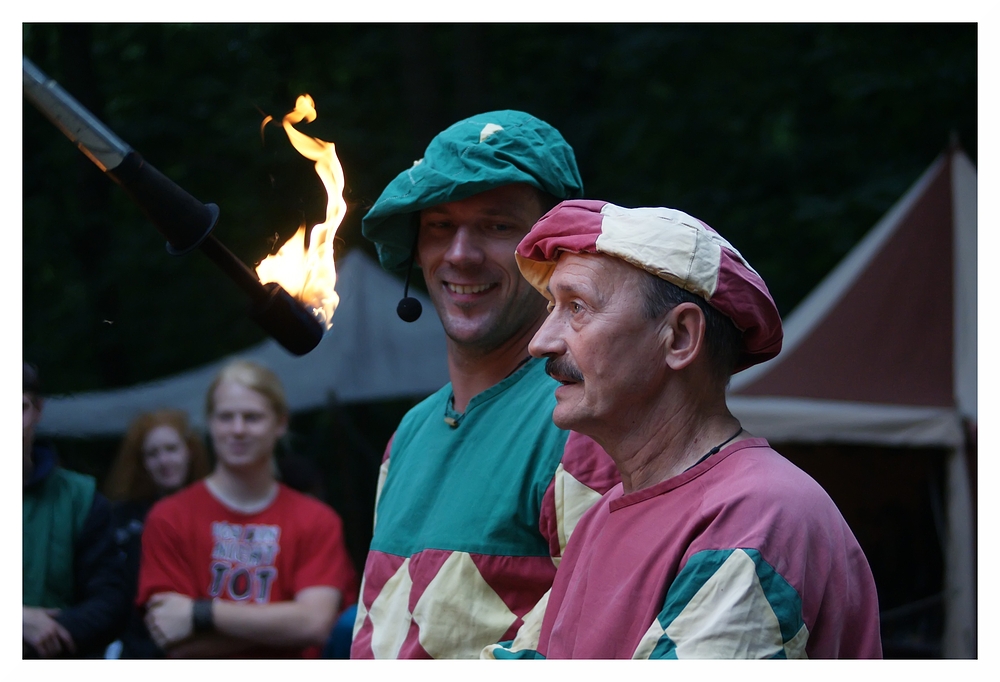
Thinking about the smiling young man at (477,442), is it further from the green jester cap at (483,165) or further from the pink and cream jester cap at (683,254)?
the pink and cream jester cap at (683,254)

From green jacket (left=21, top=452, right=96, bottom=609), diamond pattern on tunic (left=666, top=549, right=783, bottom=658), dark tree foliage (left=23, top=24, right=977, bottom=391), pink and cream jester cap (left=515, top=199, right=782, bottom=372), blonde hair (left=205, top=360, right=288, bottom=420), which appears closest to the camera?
diamond pattern on tunic (left=666, top=549, right=783, bottom=658)

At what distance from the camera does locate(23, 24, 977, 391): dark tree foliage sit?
5.95 metres

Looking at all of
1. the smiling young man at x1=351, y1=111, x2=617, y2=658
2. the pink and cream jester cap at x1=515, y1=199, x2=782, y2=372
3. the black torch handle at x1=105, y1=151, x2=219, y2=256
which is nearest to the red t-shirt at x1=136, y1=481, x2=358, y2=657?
the smiling young man at x1=351, y1=111, x2=617, y2=658

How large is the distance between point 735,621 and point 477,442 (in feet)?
2.49

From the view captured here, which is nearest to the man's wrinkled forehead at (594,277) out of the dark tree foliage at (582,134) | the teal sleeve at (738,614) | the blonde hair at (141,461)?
the teal sleeve at (738,614)

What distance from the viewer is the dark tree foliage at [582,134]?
595 cm

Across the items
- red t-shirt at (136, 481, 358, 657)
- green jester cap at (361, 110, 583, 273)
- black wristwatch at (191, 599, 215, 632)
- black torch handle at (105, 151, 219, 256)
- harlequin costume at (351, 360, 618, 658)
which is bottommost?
black wristwatch at (191, 599, 215, 632)

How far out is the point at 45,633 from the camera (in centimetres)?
321

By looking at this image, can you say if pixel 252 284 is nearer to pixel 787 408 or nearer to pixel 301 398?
pixel 787 408

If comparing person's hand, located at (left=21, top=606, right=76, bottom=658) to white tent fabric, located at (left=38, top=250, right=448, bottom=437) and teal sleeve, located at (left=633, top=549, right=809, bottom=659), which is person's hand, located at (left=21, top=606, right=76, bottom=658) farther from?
teal sleeve, located at (left=633, top=549, right=809, bottom=659)

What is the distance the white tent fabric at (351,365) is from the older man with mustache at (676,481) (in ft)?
14.2

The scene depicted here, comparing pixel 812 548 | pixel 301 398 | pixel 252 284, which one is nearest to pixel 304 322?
pixel 252 284

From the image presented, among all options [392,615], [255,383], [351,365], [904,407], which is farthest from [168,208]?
[351,365]

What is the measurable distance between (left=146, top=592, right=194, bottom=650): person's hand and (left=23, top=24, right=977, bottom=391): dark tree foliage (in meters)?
2.72
